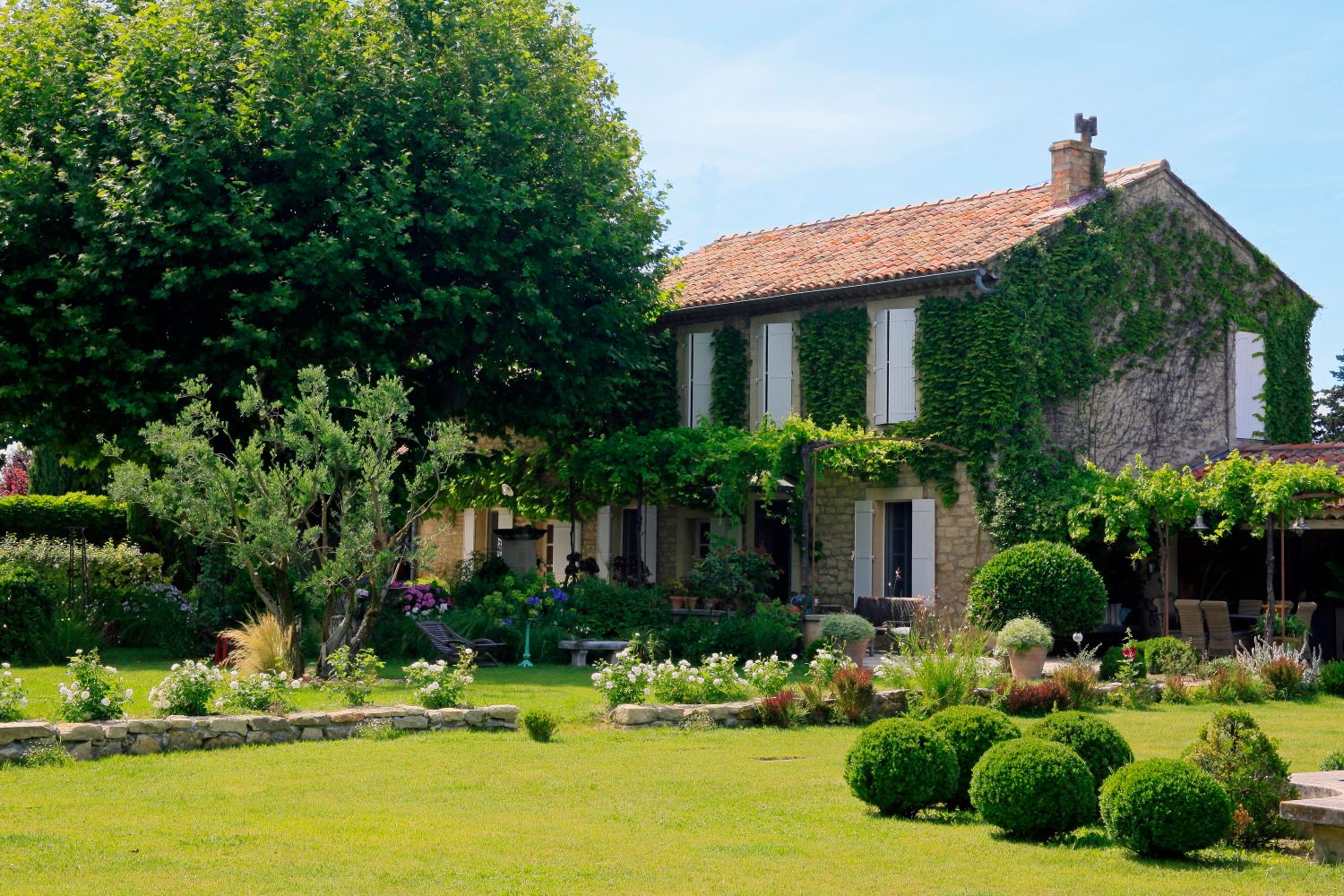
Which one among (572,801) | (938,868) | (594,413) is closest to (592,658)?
(594,413)

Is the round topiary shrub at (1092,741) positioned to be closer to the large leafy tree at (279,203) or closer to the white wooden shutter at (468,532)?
the large leafy tree at (279,203)

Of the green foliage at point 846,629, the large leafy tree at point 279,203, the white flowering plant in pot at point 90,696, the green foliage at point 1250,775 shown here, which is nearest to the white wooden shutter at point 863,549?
the green foliage at point 846,629

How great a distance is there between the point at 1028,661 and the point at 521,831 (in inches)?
362

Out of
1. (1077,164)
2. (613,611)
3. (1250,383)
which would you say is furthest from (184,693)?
(1250,383)

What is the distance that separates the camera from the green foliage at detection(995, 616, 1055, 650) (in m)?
15.1

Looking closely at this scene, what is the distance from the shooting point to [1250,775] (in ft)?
23.3

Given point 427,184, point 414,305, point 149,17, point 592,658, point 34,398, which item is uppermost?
point 149,17

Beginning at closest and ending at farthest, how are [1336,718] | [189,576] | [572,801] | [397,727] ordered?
[572,801], [397,727], [1336,718], [189,576]

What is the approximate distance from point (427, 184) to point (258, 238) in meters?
2.28

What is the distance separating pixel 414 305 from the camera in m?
18.1

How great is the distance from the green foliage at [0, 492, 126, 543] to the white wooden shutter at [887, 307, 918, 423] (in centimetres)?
1315

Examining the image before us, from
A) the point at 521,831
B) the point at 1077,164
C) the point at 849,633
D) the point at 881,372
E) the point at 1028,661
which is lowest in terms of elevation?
the point at 521,831

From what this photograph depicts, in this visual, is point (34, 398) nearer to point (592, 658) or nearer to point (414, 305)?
point (414, 305)

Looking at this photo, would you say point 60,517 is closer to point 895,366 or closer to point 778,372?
point 778,372
